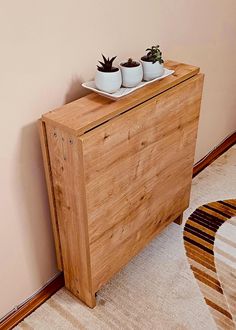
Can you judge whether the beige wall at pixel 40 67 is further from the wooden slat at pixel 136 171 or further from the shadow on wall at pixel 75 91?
the wooden slat at pixel 136 171

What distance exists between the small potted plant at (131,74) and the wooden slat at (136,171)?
0.08 metres

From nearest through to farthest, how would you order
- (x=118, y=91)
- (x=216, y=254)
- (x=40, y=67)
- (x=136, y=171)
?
(x=40, y=67)
(x=118, y=91)
(x=136, y=171)
(x=216, y=254)

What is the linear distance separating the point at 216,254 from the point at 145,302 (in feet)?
1.33

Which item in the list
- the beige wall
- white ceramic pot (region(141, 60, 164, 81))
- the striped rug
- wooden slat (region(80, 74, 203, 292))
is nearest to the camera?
the beige wall

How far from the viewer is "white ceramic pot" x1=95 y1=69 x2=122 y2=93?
4.07 feet

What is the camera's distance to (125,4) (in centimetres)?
137

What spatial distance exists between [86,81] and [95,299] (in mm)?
830

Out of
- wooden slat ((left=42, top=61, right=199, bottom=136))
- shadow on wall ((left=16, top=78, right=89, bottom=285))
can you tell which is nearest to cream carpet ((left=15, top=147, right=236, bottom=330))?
shadow on wall ((left=16, top=78, right=89, bottom=285))

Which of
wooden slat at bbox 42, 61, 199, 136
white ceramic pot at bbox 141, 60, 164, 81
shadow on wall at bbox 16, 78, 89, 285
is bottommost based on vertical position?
shadow on wall at bbox 16, 78, 89, 285

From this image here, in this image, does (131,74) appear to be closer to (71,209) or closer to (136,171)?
(136,171)

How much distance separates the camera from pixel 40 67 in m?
1.17

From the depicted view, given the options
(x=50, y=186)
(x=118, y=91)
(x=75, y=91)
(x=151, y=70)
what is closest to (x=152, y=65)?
(x=151, y=70)

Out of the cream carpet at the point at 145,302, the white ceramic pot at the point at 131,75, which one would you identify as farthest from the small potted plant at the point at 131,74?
the cream carpet at the point at 145,302

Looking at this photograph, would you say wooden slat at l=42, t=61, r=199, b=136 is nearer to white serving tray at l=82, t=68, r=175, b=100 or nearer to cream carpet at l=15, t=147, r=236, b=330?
white serving tray at l=82, t=68, r=175, b=100
